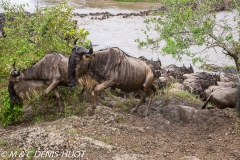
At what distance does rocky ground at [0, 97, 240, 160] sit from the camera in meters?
5.57

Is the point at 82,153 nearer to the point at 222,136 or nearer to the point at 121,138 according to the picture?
the point at 121,138

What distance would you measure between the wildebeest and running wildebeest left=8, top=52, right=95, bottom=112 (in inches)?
29.6

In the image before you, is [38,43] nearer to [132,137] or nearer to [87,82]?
[87,82]

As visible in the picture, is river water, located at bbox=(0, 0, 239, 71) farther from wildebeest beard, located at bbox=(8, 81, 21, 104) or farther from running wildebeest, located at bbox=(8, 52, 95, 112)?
wildebeest beard, located at bbox=(8, 81, 21, 104)

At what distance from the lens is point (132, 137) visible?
6.34 metres

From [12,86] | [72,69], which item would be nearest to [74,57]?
[72,69]

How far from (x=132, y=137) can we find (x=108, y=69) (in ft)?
6.00

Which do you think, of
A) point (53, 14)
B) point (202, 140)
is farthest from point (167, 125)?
point (53, 14)

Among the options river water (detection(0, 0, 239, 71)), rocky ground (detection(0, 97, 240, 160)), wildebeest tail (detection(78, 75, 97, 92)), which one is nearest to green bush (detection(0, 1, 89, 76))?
wildebeest tail (detection(78, 75, 97, 92))

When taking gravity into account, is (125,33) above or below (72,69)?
below

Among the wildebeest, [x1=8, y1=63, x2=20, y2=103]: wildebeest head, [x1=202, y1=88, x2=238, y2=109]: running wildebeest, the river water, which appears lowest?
the river water

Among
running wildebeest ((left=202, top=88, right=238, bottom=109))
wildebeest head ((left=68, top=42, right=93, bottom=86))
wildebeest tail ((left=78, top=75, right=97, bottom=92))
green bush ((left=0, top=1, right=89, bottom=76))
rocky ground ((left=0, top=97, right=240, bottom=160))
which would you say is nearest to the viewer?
rocky ground ((left=0, top=97, right=240, bottom=160))

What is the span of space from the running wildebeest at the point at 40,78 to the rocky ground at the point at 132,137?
807 mm

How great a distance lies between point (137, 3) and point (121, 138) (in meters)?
41.8
